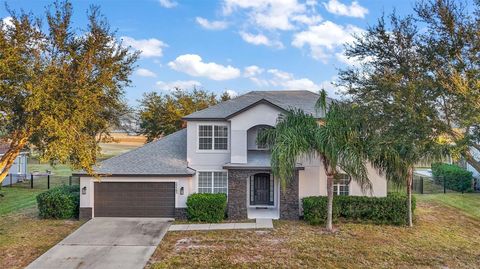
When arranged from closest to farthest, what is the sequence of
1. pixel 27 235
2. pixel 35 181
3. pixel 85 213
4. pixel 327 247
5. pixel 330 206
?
pixel 327 247
pixel 27 235
pixel 330 206
pixel 85 213
pixel 35 181

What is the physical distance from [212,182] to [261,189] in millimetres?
3192

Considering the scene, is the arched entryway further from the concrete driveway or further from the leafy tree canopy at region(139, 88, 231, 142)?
the leafy tree canopy at region(139, 88, 231, 142)

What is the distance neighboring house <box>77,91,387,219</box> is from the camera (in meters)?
18.0

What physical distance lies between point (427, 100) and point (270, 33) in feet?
45.5

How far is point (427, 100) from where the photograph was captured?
11188 millimetres

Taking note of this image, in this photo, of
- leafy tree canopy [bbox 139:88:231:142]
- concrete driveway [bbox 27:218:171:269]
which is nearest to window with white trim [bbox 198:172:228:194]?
concrete driveway [bbox 27:218:171:269]

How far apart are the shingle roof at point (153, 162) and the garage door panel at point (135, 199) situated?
68 centimetres

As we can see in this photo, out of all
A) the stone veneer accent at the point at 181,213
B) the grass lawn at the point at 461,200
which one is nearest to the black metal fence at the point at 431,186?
the grass lawn at the point at 461,200

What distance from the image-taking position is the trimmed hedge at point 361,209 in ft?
55.6

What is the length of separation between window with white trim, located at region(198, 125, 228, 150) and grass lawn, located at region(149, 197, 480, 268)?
203 inches

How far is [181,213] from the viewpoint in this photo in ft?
59.7

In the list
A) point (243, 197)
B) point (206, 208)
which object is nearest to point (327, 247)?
point (243, 197)

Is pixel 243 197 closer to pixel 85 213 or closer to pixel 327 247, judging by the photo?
pixel 327 247

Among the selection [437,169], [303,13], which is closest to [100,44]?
[303,13]
